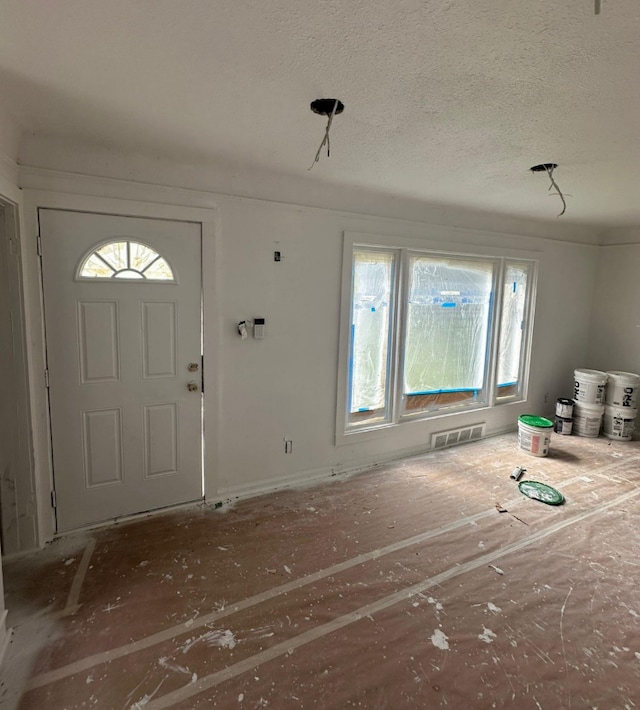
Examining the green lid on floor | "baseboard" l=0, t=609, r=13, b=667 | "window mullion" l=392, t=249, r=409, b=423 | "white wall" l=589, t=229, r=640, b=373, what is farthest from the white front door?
"white wall" l=589, t=229, r=640, b=373

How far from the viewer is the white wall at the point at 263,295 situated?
243 cm

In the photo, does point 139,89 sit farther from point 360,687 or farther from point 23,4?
point 360,687

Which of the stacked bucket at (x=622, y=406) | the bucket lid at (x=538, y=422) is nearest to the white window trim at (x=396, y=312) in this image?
the bucket lid at (x=538, y=422)

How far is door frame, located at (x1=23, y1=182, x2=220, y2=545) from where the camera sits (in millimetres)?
2293

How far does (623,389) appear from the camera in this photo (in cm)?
456

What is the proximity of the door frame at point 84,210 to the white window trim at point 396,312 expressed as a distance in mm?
1107

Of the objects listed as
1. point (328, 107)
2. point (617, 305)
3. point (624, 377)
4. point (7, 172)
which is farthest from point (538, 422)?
point (7, 172)

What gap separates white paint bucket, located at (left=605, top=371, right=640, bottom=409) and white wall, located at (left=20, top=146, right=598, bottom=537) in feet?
8.31

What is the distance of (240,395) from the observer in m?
3.02

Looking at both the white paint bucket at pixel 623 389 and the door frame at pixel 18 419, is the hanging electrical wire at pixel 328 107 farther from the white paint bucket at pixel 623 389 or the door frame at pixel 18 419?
the white paint bucket at pixel 623 389

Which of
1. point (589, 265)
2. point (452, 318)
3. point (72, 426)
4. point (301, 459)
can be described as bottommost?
point (301, 459)

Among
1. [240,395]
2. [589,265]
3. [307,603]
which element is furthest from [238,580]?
[589,265]

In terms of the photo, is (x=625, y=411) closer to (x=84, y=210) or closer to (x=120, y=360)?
(x=120, y=360)

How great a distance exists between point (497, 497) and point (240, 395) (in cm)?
218
